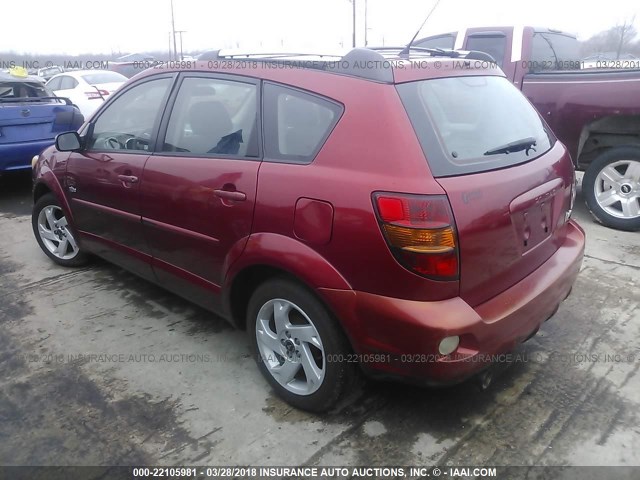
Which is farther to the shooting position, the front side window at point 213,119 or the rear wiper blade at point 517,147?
the front side window at point 213,119

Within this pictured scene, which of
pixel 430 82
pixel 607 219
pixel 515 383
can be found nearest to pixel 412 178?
pixel 430 82

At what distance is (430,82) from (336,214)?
31.6 inches

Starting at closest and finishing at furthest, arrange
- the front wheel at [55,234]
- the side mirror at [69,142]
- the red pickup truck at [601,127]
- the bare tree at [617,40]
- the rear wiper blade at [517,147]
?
1. the rear wiper blade at [517,147]
2. the side mirror at [69,142]
3. the front wheel at [55,234]
4. the red pickup truck at [601,127]
5. the bare tree at [617,40]

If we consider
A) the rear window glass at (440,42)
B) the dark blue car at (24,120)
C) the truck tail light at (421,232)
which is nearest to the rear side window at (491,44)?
the rear window glass at (440,42)

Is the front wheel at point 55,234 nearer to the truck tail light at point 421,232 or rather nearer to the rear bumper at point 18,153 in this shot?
the rear bumper at point 18,153

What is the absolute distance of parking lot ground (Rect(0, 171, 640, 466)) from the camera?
7.86 feet

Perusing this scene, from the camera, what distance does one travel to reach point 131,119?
3477 millimetres

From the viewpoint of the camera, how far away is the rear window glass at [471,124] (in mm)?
2229

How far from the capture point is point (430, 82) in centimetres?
246

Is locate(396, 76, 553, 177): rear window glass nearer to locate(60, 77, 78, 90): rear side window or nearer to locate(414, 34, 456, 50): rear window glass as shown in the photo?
locate(414, 34, 456, 50): rear window glass

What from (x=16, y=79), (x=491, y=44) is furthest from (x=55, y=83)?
(x=491, y=44)

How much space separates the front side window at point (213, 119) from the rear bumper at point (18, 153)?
4.15 metres

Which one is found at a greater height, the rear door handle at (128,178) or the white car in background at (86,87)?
the white car in background at (86,87)

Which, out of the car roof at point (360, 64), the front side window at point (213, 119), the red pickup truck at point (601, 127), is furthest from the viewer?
the red pickup truck at point (601, 127)
